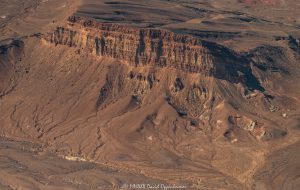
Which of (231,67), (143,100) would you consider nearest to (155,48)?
(143,100)

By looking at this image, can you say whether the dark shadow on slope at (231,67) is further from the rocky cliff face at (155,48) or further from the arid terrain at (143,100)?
the arid terrain at (143,100)

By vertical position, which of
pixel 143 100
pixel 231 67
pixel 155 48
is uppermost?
pixel 155 48

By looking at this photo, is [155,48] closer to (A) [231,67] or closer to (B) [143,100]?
(B) [143,100]

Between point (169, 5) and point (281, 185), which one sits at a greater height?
point (169, 5)

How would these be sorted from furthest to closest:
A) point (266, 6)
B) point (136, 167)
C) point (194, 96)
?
point (266, 6), point (194, 96), point (136, 167)

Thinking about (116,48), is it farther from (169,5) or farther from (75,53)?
(169,5)

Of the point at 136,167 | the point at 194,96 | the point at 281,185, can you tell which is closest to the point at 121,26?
the point at 194,96

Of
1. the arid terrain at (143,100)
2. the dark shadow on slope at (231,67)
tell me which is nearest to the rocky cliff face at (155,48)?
the dark shadow on slope at (231,67)
